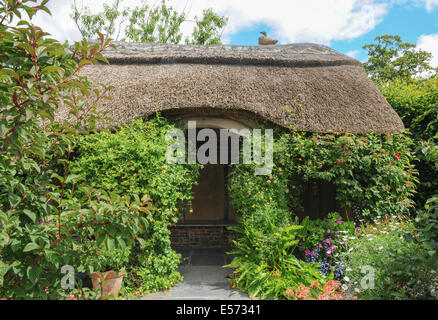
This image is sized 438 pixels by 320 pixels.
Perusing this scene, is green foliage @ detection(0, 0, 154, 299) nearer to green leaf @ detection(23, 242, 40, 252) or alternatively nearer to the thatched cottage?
green leaf @ detection(23, 242, 40, 252)

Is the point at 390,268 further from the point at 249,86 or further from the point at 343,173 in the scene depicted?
the point at 249,86

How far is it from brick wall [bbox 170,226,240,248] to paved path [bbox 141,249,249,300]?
0.52m

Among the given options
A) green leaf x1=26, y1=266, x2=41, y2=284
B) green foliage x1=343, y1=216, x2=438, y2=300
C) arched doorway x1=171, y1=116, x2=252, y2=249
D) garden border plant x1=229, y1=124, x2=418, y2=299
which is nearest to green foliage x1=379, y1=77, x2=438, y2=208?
garden border plant x1=229, y1=124, x2=418, y2=299

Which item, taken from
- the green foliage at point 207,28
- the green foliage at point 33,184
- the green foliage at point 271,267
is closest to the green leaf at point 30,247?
the green foliage at point 33,184

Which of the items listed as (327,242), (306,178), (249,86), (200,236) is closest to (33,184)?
(327,242)

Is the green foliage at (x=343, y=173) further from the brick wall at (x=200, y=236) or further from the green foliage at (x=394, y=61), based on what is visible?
the green foliage at (x=394, y=61)

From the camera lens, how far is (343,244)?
396cm

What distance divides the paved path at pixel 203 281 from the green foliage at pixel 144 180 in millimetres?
193

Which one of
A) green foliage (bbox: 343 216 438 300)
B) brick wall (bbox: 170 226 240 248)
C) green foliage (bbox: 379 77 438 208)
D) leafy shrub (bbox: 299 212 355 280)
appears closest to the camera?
green foliage (bbox: 343 216 438 300)

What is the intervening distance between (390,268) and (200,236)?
440 cm

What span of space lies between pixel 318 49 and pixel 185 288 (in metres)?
6.49

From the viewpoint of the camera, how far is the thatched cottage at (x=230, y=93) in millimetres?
4867

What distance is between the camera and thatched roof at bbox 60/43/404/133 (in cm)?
484
